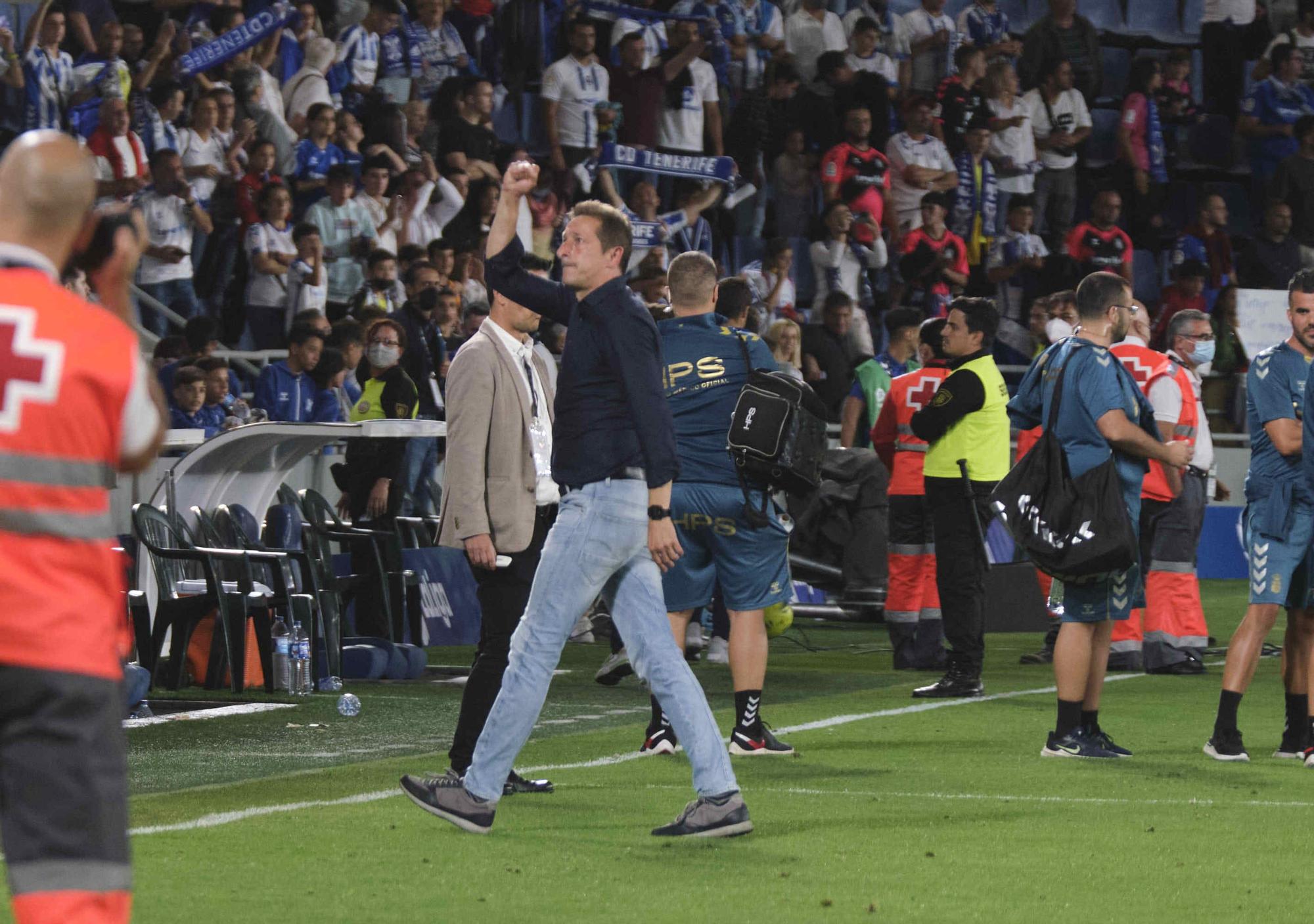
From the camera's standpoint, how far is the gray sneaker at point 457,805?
704cm

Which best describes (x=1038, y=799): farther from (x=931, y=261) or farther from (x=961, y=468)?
(x=931, y=261)

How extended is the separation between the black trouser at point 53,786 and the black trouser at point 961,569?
28.7 feet

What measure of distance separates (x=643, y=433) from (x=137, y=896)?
215 centimetres

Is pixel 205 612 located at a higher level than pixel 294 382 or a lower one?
lower

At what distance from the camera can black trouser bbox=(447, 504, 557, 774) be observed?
7.88m

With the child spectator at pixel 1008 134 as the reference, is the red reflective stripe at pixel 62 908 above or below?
below

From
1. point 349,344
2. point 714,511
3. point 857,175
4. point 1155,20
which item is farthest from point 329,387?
point 1155,20

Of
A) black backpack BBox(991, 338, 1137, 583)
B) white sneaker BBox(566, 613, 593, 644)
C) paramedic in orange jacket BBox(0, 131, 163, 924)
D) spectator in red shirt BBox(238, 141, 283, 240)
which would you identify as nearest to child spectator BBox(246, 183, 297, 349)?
spectator in red shirt BBox(238, 141, 283, 240)

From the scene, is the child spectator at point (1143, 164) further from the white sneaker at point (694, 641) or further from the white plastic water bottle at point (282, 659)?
the white plastic water bottle at point (282, 659)

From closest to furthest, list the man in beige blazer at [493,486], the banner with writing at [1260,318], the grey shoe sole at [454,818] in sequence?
the grey shoe sole at [454,818], the man in beige blazer at [493,486], the banner with writing at [1260,318]

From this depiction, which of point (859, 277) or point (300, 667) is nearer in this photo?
point (300, 667)

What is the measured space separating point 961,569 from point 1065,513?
3072 millimetres

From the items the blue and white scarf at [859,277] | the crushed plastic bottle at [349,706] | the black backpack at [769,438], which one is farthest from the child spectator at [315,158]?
the black backpack at [769,438]

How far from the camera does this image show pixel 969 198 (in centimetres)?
2420
